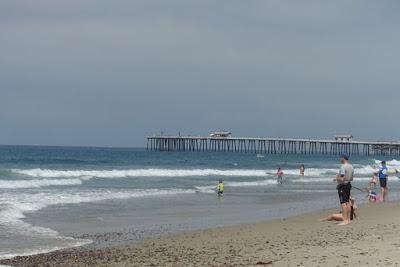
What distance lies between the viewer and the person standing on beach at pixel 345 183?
13.6 meters

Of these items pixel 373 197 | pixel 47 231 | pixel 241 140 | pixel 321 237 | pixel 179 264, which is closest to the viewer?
pixel 179 264

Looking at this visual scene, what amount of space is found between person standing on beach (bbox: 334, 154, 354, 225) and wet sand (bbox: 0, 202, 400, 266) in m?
0.31

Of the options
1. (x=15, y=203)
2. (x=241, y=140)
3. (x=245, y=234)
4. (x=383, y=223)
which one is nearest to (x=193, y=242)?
(x=245, y=234)

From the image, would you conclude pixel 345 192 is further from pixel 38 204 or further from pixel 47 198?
pixel 47 198

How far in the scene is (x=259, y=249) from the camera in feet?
34.2

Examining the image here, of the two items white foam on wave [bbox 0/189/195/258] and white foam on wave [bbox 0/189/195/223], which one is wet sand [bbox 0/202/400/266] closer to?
white foam on wave [bbox 0/189/195/258]

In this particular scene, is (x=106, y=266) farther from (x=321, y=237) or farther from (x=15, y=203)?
(x=15, y=203)

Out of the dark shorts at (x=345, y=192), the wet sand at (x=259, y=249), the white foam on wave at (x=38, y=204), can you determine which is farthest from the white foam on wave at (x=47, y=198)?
the dark shorts at (x=345, y=192)

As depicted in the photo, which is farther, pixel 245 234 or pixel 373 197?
pixel 373 197

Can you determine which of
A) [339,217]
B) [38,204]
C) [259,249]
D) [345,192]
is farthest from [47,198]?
[259,249]

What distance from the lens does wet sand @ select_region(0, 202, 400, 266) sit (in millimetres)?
9016

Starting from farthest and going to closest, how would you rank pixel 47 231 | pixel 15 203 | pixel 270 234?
1. pixel 15 203
2. pixel 47 231
3. pixel 270 234

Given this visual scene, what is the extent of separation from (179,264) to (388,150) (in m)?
99.5

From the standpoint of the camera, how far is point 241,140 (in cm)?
10400
